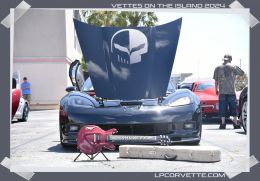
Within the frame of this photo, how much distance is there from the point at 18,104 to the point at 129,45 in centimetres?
142

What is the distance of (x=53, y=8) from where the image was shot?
9453mm

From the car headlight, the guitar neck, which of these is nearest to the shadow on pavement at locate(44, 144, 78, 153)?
the guitar neck

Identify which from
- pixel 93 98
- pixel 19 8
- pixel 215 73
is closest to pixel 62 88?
pixel 93 98

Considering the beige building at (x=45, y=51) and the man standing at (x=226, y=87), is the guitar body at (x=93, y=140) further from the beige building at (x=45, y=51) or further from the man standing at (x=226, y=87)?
the man standing at (x=226, y=87)

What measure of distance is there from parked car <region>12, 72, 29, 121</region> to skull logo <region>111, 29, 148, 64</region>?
114 centimetres

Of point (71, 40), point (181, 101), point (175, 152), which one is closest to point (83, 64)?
point (71, 40)

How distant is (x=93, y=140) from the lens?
9.37 m

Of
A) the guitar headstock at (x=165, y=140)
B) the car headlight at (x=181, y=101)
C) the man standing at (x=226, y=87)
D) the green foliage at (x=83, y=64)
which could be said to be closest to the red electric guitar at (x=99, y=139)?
the guitar headstock at (x=165, y=140)

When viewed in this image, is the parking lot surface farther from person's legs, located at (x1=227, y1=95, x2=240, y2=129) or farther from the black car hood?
the black car hood

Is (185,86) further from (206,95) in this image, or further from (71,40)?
(71,40)

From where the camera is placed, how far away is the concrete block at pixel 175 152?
9.33 metres

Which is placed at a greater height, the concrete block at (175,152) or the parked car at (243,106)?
the parked car at (243,106)

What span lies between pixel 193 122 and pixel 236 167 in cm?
69

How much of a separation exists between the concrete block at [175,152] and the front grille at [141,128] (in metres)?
0.16
